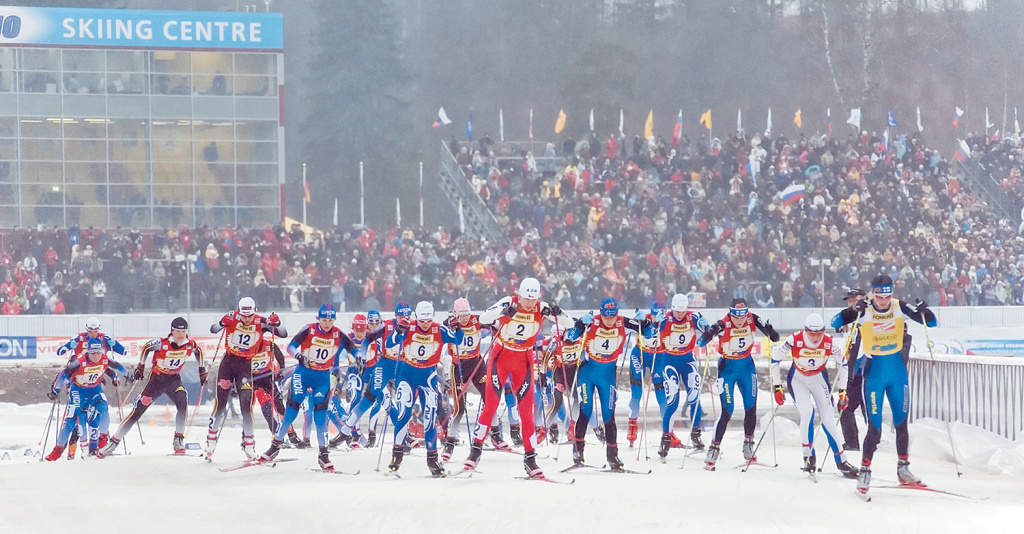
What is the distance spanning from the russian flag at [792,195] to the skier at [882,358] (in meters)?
24.9

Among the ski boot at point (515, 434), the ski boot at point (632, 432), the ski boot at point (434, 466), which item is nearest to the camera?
the ski boot at point (434, 466)

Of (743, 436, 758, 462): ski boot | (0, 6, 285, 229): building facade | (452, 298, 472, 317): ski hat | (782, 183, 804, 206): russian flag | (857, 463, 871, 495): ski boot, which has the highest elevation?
(0, 6, 285, 229): building facade

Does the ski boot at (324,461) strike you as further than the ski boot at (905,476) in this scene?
Yes

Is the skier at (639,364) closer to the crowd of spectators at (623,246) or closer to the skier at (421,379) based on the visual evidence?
the skier at (421,379)

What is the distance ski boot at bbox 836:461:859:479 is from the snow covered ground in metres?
0.18

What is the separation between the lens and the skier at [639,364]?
1608cm

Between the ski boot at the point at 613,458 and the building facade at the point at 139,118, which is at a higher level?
the building facade at the point at 139,118

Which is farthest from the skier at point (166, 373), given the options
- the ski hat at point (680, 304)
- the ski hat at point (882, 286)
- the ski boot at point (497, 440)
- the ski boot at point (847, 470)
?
the ski hat at point (882, 286)

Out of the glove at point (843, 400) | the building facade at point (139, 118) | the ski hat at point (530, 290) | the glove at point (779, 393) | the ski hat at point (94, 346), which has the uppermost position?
the building facade at point (139, 118)

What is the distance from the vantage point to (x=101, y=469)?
14.8m

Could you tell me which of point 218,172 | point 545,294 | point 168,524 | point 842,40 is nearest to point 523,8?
point 842,40

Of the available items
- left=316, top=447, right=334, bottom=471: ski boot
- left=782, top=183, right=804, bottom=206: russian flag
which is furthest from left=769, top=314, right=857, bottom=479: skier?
left=782, top=183, right=804, bottom=206: russian flag

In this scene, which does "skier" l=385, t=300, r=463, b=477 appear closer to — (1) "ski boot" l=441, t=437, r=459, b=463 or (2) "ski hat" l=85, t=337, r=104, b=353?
(1) "ski boot" l=441, t=437, r=459, b=463

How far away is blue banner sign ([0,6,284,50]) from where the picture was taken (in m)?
40.4
